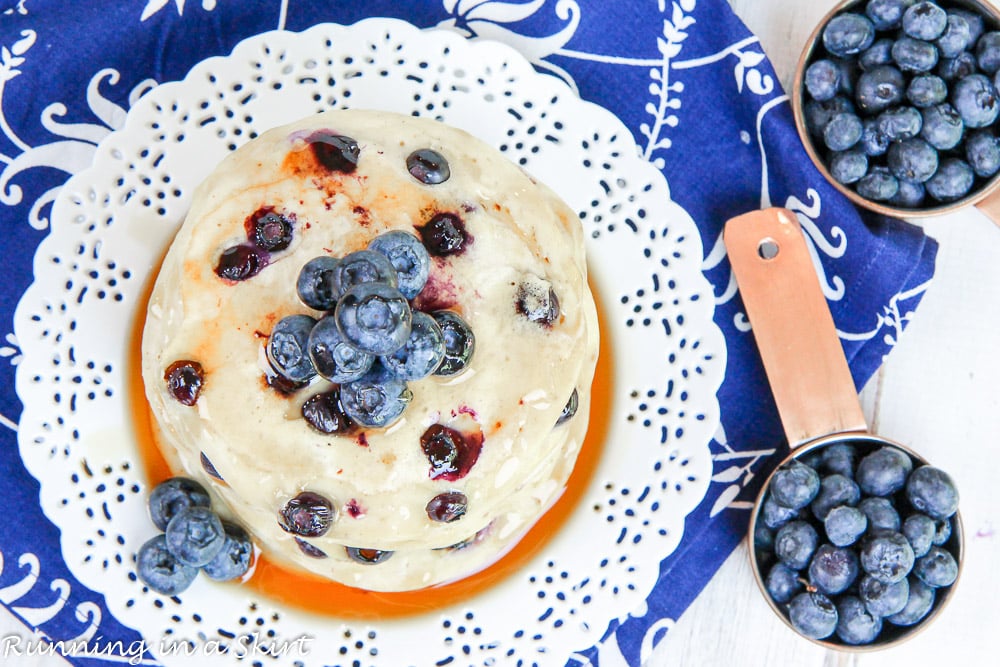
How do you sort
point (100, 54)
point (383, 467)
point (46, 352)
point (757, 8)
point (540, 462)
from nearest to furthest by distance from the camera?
point (383, 467)
point (540, 462)
point (46, 352)
point (100, 54)
point (757, 8)

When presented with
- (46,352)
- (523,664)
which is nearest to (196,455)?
(46,352)

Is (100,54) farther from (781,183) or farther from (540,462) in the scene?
(781,183)

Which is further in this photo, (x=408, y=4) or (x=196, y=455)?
(x=408, y=4)

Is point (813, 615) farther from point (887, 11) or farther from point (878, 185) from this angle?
point (887, 11)

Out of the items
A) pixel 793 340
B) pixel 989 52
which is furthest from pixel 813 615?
pixel 989 52

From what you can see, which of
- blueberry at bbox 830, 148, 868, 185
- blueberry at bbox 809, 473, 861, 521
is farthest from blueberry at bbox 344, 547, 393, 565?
blueberry at bbox 830, 148, 868, 185

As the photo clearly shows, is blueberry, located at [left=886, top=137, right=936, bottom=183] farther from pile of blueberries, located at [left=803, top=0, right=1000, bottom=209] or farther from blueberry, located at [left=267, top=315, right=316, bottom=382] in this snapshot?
blueberry, located at [left=267, top=315, right=316, bottom=382]

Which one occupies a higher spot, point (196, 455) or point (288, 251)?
point (288, 251)
